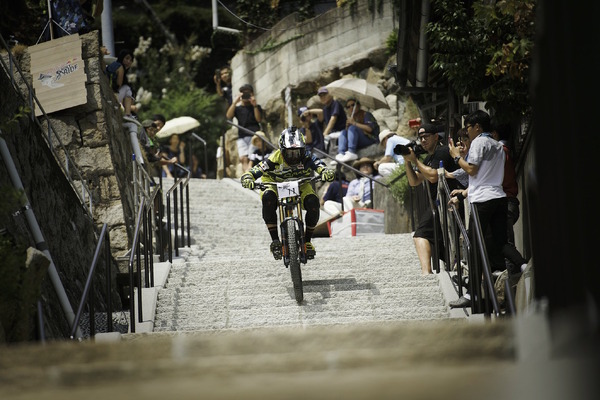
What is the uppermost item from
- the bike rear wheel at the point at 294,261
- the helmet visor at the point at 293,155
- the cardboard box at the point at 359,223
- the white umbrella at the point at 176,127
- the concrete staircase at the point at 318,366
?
the white umbrella at the point at 176,127

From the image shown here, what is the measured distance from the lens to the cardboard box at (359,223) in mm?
16578

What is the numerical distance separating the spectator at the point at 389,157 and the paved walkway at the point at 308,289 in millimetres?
3353

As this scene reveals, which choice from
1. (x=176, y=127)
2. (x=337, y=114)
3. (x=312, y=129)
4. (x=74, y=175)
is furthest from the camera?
(x=176, y=127)

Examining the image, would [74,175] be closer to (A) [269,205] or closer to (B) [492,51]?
(A) [269,205]

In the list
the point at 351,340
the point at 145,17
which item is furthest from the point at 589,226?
the point at 145,17

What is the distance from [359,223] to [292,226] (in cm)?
521

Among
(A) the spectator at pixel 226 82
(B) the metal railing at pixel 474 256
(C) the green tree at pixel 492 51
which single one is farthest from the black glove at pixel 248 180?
(A) the spectator at pixel 226 82

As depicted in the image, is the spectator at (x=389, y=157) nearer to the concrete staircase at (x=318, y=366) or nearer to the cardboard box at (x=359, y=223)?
the cardboard box at (x=359, y=223)

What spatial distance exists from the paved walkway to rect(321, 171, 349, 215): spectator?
12.0ft

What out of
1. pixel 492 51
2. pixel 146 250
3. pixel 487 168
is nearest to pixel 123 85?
pixel 146 250

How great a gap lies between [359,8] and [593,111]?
21964mm

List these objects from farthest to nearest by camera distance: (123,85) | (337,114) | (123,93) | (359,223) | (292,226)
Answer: (337,114) → (123,85) → (123,93) → (359,223) → (292,226)

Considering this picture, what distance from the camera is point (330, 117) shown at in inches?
843

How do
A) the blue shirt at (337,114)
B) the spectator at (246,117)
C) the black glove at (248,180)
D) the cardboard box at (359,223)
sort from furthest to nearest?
the spectator at (246,117)
the blue shirt at (337,114)
the cardboard box at (359,223)
the black glove at (248,180)
